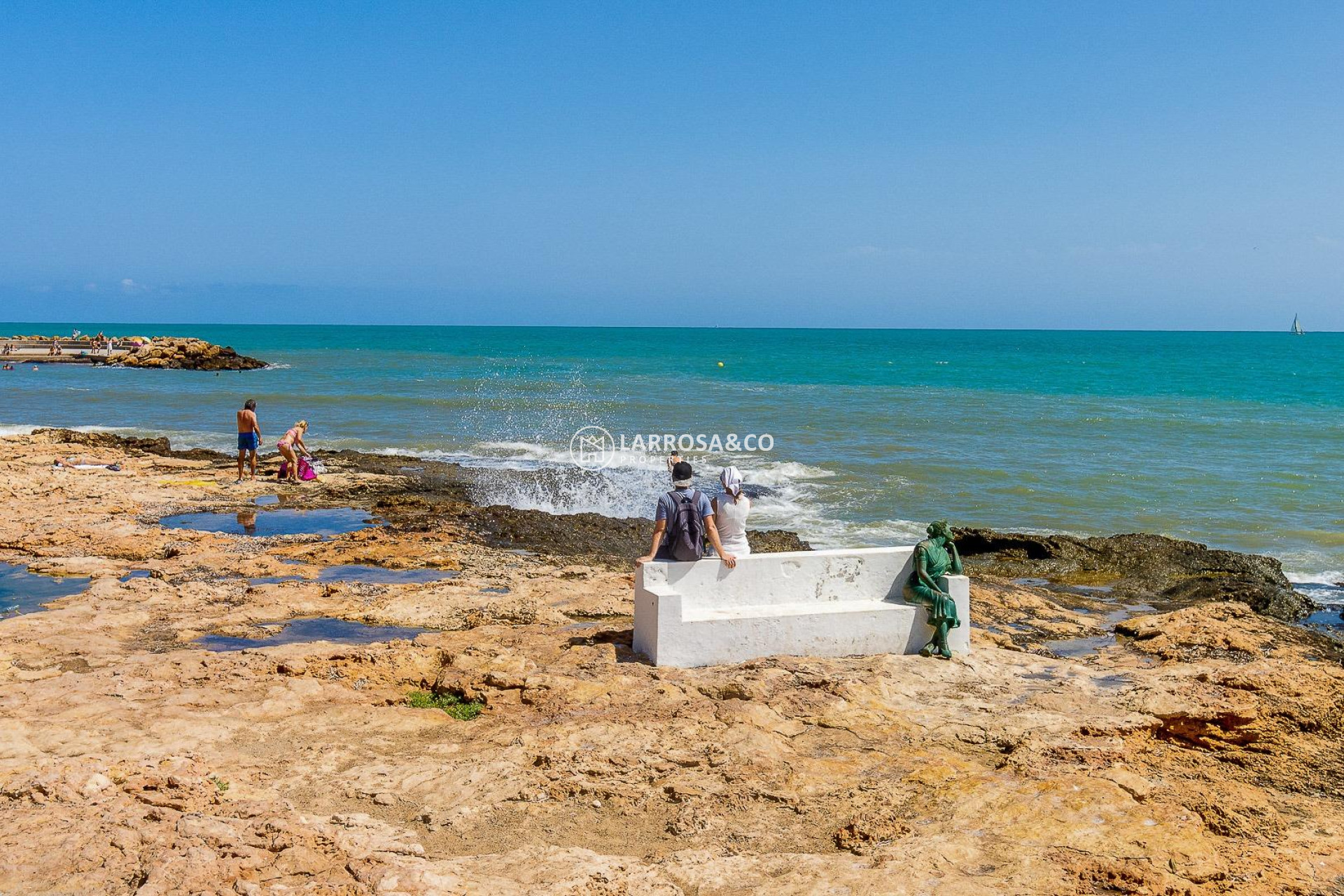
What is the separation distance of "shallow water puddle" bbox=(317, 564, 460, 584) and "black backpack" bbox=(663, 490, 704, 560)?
13.1 feet

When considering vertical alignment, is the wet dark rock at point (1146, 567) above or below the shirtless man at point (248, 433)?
below

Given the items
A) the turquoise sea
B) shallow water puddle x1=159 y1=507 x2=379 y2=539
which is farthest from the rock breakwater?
shallow water puddle x1=159 y1=507 x2=379 y2=539

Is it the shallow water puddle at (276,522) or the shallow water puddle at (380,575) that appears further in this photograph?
the shallow water puddle at (276,522)

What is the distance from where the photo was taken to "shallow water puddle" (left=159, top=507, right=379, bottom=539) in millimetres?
13125

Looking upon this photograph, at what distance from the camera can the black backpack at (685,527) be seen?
767 cm

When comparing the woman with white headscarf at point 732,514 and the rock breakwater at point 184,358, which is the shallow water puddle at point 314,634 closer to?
the woman with white headscarf at point 732,514

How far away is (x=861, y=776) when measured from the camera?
5789 mm

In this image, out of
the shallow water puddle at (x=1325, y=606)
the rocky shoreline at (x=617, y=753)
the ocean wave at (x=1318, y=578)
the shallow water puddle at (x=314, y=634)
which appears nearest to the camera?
the rocky shoreline at (x=617, y=753)

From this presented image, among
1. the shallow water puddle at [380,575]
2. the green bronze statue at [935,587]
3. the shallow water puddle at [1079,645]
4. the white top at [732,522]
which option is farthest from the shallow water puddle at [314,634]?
the shallow water puddle at [1079,645]

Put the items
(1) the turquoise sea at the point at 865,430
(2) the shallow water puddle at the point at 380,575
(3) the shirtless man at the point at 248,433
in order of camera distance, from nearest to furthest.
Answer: (2) the shallow water puddle at the point at 380,575 < (3) the shirtless man at the point at 248,433 < (1) the turquoise sea at the point at 865,430

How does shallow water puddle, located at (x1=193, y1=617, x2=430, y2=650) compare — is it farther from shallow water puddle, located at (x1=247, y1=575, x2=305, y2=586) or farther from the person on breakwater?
the person on breakwater

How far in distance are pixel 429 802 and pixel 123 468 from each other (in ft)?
49.3

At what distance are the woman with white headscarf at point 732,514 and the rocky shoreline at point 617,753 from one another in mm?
984

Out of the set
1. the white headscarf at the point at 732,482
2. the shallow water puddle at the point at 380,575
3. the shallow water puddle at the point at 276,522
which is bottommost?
the shallow water puddle at the point at 380,575
